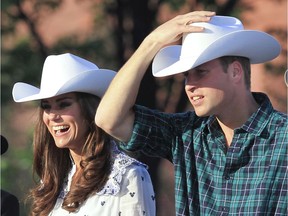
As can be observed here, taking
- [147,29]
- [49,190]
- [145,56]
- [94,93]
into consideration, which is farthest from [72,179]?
[147,29]

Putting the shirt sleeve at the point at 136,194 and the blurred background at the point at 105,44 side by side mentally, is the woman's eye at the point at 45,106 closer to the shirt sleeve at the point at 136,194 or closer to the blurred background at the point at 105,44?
the shirt sleeve at the point at 136,194

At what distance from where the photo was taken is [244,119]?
4215 millimetres

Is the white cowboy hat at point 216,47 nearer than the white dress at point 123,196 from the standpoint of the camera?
Yes

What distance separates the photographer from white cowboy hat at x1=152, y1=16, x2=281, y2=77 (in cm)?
414

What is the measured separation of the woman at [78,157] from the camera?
482 centimetres

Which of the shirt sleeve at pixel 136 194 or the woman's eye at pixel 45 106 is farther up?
the woman's eye at pixel 45 106

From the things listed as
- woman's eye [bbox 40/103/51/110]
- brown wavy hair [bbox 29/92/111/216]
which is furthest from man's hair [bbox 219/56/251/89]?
woman's eye [bbox 40/103/51/110]

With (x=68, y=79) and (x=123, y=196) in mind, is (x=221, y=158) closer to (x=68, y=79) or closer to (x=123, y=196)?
(x=123, y=196)

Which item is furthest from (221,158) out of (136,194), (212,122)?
(136,194)

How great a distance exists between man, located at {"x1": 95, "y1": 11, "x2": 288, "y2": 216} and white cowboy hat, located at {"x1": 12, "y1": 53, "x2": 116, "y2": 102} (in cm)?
62

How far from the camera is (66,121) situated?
493 cm

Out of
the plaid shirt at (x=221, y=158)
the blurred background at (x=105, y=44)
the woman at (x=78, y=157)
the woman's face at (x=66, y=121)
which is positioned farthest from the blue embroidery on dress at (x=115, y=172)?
the blurred background at (x=105, y=44)

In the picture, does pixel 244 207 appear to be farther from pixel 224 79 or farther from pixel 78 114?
pixel 78 114

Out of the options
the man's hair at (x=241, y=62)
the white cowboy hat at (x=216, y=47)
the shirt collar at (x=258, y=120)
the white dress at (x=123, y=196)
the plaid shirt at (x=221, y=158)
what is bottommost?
the white dress at (x=123, y=196)
